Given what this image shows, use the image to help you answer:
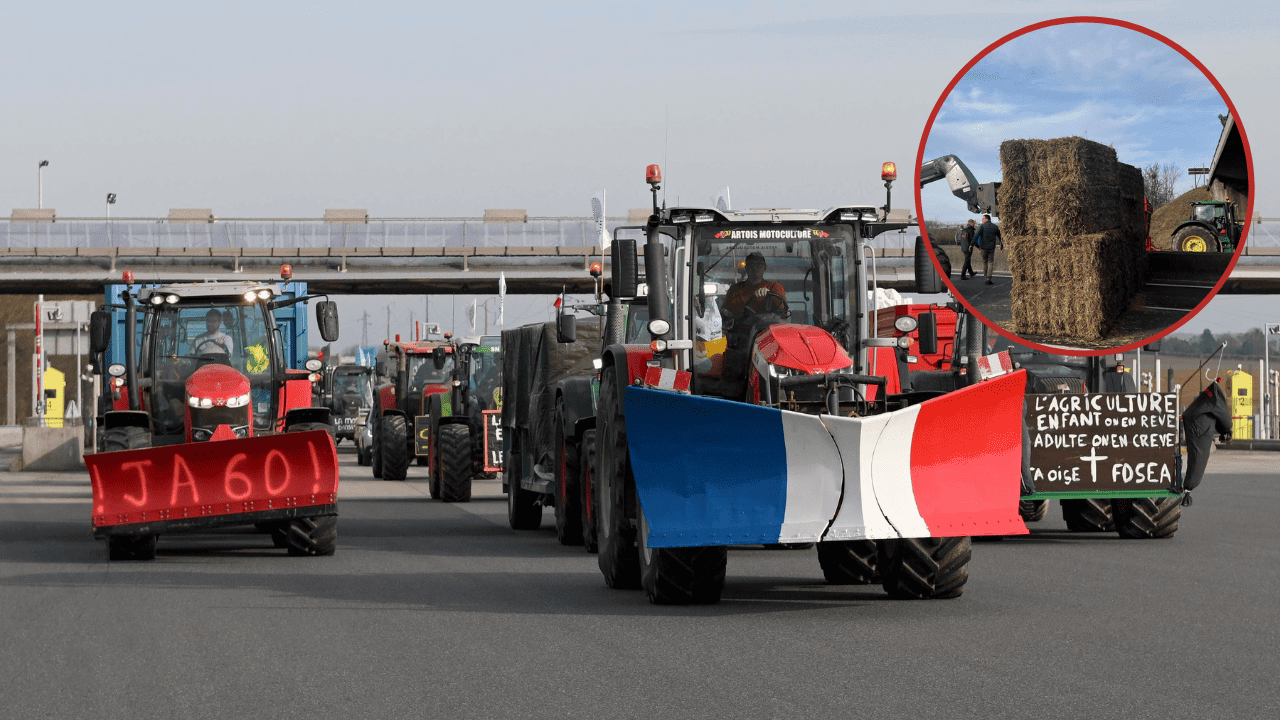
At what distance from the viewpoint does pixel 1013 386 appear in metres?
10.2

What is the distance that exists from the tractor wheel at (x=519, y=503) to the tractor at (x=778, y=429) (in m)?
5.56

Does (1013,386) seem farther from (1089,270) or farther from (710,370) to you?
(710,370)

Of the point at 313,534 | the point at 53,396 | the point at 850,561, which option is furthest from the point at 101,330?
the point at 53,396

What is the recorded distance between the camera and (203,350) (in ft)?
58.3

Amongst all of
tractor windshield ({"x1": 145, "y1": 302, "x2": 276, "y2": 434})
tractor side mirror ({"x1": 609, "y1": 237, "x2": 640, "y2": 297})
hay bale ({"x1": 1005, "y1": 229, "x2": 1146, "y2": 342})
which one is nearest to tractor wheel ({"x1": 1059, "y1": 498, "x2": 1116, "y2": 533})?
tractor side mirror ({"x1": 609, "y1": 237, "x2": 640, "y2": 297})

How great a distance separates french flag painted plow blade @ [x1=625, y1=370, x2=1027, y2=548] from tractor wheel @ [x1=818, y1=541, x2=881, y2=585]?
197 centimetres

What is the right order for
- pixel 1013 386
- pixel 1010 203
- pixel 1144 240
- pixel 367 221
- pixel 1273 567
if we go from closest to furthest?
pixel 1144 240 → pixel 1010 203 → pixel 1013 386 → pixel 1273 567 → pixel 367 221

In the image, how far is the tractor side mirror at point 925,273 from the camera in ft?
34.4

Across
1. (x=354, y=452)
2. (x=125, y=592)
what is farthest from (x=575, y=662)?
(x=354, y=452)

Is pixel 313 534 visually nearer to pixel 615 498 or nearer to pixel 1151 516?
pixel 615 498

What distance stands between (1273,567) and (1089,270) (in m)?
5.99

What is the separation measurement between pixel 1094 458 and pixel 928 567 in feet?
19.3

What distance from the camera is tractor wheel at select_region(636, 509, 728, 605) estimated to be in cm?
1076

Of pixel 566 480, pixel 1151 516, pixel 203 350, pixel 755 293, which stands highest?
pixel 755 293
